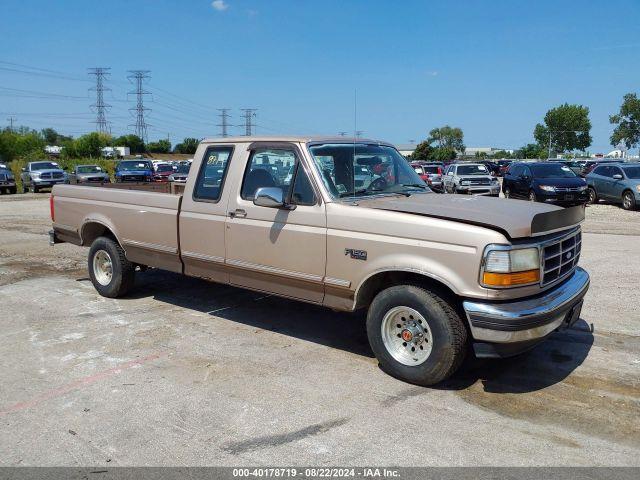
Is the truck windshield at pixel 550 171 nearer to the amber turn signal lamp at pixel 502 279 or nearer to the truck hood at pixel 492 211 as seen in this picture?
the truck hood at pixel 492 211

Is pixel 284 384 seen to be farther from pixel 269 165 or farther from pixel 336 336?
pixel 269 165

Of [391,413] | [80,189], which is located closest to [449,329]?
[391,413]

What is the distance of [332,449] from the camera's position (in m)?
3.70

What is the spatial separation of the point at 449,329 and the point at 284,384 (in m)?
1.44

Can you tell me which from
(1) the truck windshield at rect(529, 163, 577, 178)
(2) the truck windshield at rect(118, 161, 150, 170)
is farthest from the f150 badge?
(2) the truck windshield at rect(118, 161, 150, 170)

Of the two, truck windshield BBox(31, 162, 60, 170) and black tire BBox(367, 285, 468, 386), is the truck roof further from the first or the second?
truck windshield BBox(31, 162, 60, 170)

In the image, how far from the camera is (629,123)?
3728 inches

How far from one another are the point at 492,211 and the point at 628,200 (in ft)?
57.8

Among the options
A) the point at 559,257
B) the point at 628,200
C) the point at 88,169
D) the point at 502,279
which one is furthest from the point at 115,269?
the point at 88,169

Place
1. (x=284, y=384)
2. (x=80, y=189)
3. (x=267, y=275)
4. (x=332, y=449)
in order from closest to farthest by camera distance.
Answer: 1. (x=332, y=449)
2. (x=284, y=384)
3. (x=267, y=275)
4. (x=80, y=189)

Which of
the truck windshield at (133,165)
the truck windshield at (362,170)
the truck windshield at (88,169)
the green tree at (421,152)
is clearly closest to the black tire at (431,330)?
the truck windshield at (362,170)

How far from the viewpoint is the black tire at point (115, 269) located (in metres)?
7.35

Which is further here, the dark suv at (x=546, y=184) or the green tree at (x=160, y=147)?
the green tree at (x=160, y=147)

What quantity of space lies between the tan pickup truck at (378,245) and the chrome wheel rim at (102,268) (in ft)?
2.68
